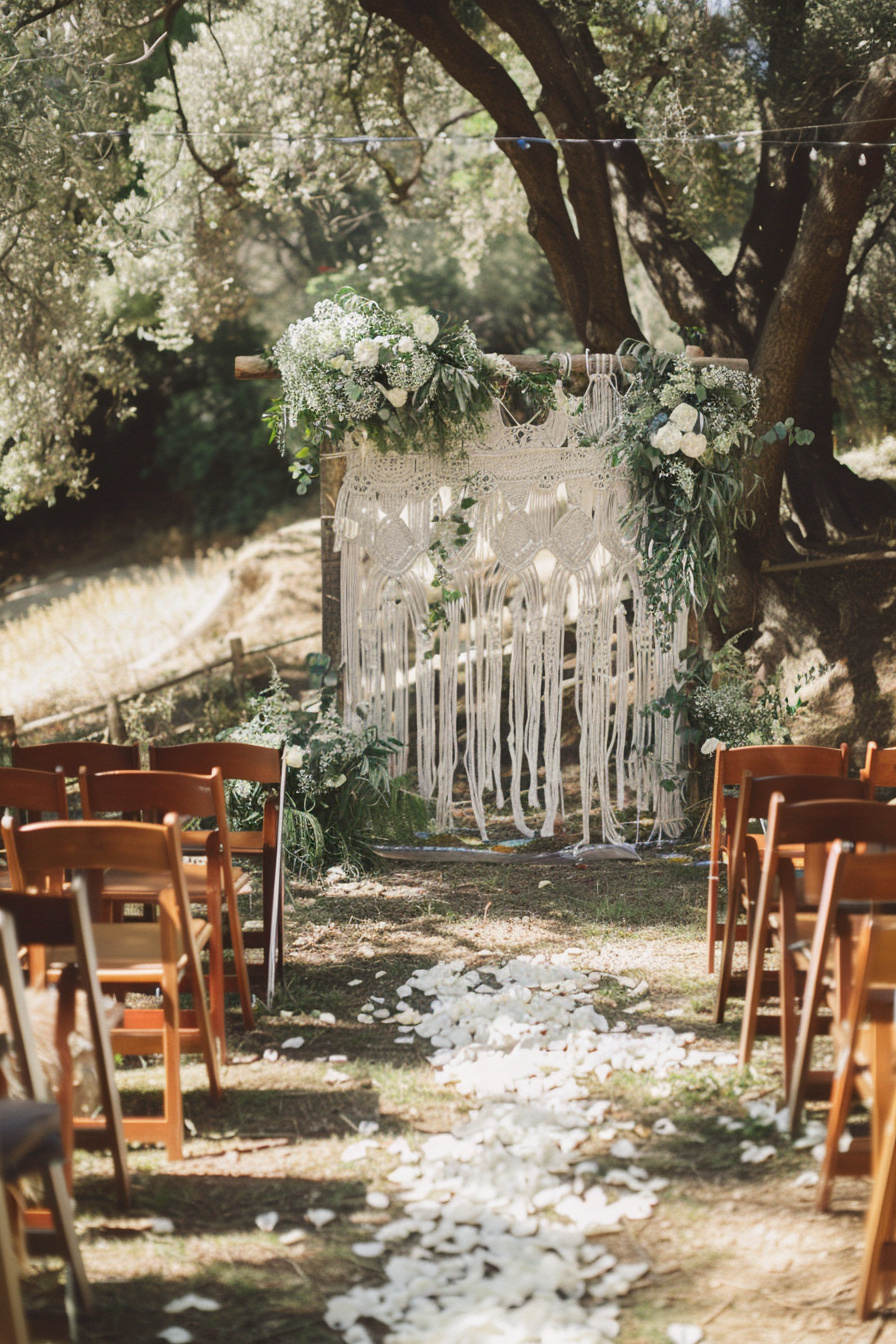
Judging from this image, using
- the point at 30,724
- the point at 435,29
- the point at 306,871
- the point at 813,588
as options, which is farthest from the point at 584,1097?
the point at 30,724

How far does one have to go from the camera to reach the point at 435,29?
20.8 feet

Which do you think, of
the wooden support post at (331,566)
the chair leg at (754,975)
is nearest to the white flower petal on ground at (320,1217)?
the chair leg at (754,975)

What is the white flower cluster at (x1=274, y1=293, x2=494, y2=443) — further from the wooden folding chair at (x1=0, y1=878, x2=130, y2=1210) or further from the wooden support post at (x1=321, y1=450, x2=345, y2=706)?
the wooden folding chair at (x1=0, y1=878, x2=130, y2=1210)

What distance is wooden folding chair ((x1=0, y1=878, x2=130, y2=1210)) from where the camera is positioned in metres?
2.19

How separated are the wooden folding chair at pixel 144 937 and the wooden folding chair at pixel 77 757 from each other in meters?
0.63

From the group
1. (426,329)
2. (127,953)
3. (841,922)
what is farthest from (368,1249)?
(426,329)

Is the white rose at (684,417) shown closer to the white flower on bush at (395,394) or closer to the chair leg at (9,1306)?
the white flower on bush at (395,394)

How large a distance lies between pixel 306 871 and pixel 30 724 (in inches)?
169

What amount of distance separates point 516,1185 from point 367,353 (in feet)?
11.4

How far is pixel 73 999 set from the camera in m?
2.32

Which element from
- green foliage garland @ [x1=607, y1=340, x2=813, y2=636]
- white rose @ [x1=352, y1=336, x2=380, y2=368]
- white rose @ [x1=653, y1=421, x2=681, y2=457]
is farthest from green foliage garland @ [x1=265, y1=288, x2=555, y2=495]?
white rose @ [x1=653, y1=421, x2=681, y2=457]

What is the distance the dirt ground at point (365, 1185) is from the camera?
213 cm

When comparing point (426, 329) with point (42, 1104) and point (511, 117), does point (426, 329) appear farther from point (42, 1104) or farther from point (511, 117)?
point (42, 1104)

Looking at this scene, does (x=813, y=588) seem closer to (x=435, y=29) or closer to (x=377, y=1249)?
(x=435, y=29)
